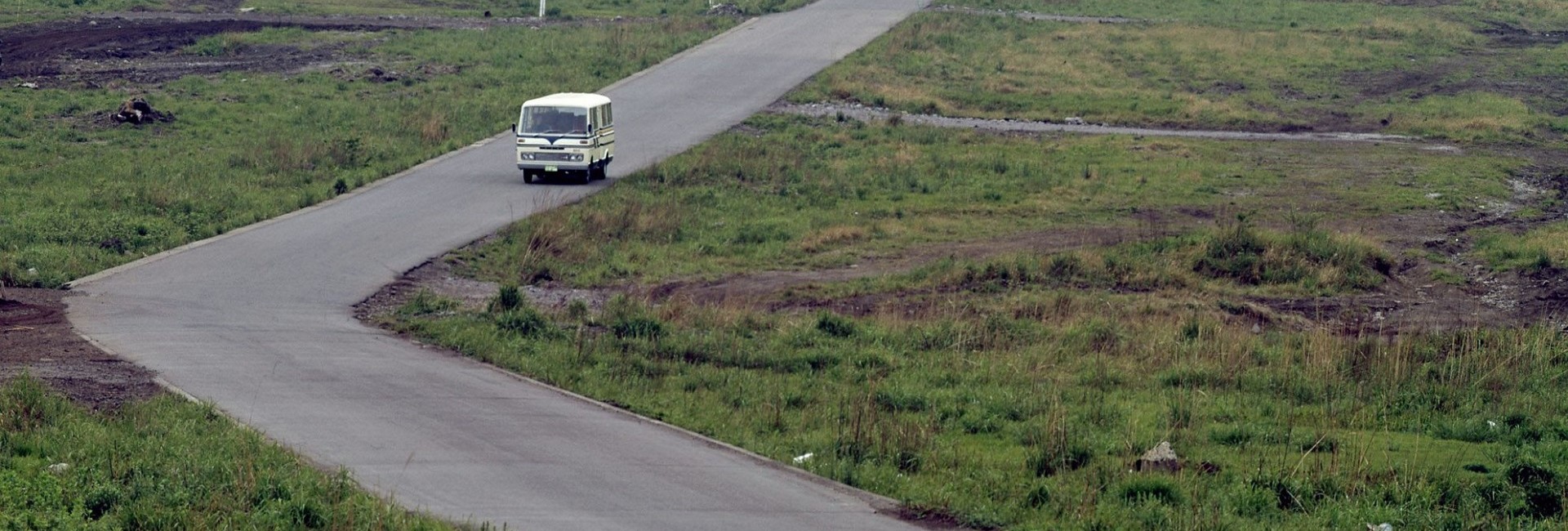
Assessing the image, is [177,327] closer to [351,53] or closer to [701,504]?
[701,504]

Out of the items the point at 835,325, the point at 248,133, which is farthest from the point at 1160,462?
the point at 248,133

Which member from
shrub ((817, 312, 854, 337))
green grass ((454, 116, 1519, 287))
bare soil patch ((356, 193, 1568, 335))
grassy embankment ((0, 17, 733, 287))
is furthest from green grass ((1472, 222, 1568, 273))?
grassy embankment ((0, 17, 733, 287))

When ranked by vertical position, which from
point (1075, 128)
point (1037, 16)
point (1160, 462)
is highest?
point (1037, 16)

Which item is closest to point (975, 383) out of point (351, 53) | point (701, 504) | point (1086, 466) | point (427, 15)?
point (1086, 466)

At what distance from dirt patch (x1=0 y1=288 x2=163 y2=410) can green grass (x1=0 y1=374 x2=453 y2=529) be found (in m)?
1.12

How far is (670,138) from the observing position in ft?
131

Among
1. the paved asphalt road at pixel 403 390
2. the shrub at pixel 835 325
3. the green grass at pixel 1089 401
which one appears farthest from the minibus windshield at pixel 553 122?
the shrub at pixel 835 325

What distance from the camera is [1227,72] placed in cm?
5684

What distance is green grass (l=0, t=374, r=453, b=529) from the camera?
12.0 metres

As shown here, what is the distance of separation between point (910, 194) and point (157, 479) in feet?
77.9

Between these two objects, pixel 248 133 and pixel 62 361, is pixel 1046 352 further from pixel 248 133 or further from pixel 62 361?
pixel 248 133

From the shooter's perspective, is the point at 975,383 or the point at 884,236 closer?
the point at 975,383

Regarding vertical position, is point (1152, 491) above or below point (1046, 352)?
above

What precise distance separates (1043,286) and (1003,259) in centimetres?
149
